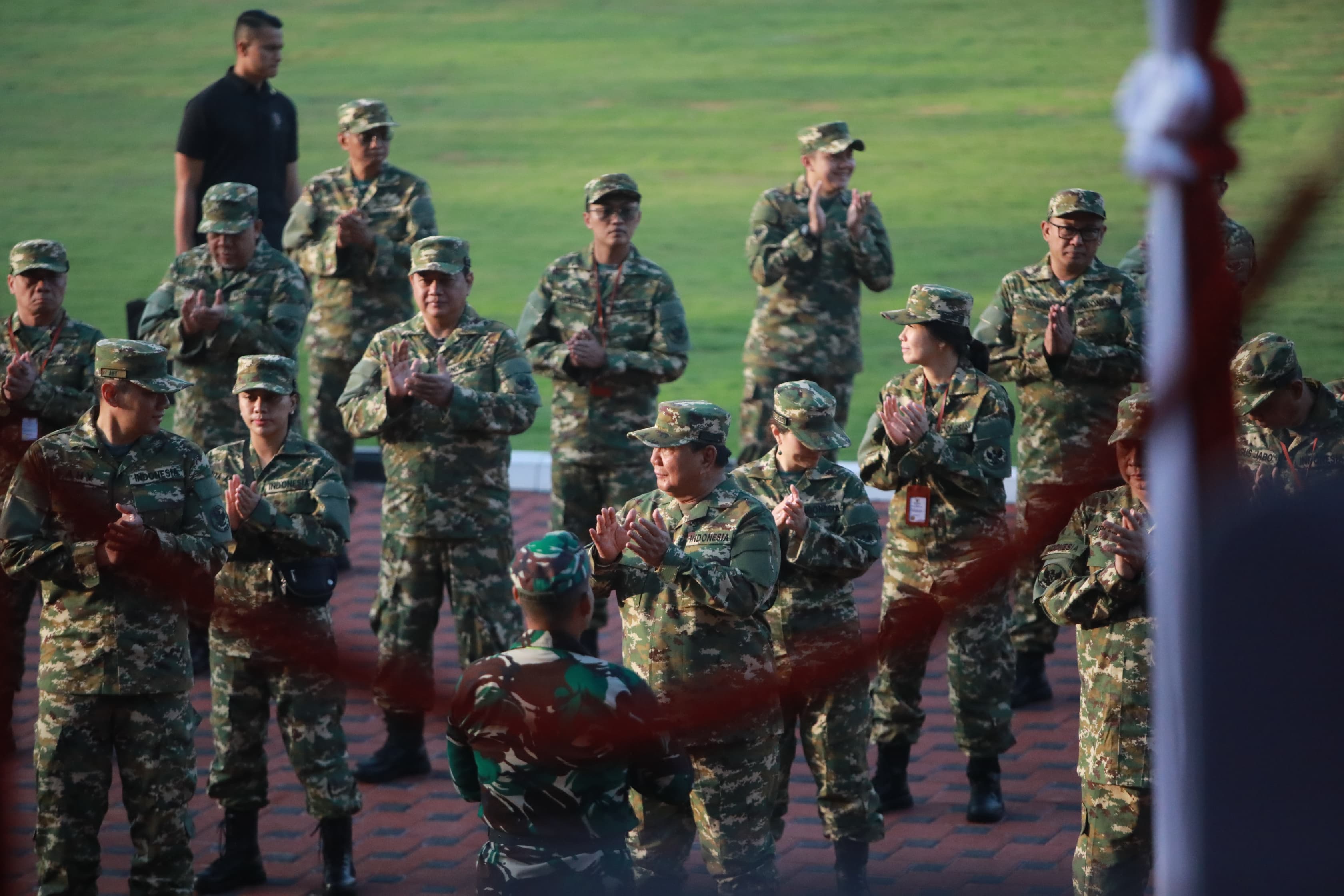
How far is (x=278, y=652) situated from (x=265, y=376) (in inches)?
38.8

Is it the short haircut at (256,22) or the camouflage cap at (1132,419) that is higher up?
the short haircut at (256,22)

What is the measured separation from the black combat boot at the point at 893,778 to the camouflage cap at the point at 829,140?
348 centimetres

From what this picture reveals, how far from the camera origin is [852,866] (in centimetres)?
663

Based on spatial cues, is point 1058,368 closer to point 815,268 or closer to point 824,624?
point 815,268

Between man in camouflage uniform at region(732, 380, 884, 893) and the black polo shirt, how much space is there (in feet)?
15.7

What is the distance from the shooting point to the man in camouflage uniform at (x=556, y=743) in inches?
174

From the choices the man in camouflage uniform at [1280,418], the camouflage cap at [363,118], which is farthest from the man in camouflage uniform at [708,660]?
the camouflage cap at [363,118]

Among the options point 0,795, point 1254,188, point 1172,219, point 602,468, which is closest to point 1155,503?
point 1172,219

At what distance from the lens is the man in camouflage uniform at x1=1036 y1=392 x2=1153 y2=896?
5.48m

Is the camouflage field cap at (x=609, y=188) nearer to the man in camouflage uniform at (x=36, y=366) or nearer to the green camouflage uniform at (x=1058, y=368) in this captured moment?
the green camouflage uniform at (x=1058, y=368)

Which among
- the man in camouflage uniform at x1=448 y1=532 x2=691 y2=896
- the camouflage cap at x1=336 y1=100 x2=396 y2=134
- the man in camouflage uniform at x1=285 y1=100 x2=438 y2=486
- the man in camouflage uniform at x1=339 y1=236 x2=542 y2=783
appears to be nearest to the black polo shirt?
the man in camouflage uniform at x1=285 y1=100 x2=438 y2=486

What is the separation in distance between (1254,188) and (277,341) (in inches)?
587

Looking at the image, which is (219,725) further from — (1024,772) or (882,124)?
(882,124)

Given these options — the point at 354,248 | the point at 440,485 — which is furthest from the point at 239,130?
the point at 440,485
